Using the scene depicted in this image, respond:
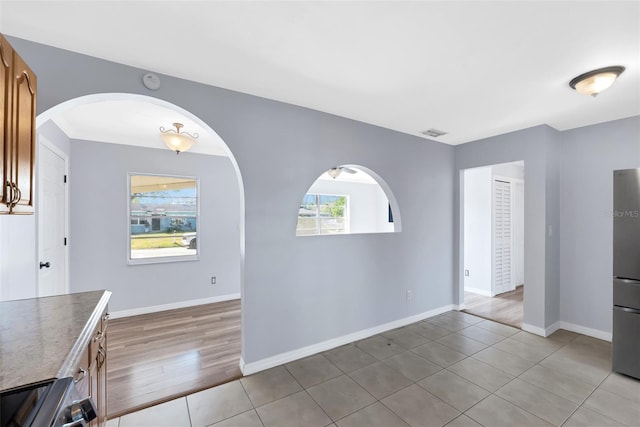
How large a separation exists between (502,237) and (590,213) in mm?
1888

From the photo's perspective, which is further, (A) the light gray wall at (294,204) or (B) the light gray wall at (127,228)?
(B) the light gray wall at (127,228)

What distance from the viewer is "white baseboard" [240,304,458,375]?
8.26 feet

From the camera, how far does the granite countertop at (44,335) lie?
36.5 inches

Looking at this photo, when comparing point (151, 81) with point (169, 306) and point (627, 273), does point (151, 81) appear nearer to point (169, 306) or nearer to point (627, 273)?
point (169, 306)

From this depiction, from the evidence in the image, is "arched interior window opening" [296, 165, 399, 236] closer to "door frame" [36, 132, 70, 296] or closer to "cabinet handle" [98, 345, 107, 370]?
"door frame" [36, 132, 70, 296]

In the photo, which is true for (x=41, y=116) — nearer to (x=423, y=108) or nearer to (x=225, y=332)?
(x=225, y=332)

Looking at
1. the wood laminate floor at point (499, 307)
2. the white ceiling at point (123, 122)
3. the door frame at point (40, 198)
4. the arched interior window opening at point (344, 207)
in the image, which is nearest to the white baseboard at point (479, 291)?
the wood laminate floor at point (499, 307)

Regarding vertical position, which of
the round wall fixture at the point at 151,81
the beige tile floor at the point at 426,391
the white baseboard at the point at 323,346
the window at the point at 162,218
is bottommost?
the beige tile floor at the point at 426,391

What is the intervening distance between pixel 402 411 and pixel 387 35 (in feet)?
8.72

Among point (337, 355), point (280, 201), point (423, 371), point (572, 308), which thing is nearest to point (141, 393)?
point (337, 355)

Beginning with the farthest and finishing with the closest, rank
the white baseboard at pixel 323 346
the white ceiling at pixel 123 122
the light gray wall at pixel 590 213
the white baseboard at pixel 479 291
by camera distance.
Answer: the white baseboard at pixel 479 291 < the light gray wall at pixel 590 213 < the white ceiling at pixel 123 122 < the white baseboard at pixel 323 346

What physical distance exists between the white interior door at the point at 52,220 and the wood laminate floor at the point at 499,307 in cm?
544

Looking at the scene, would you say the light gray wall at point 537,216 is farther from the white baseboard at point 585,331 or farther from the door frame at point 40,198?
the door frame at point 40,198

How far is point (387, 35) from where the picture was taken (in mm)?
1714
